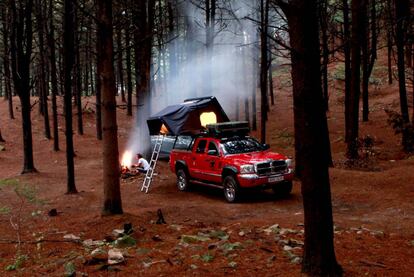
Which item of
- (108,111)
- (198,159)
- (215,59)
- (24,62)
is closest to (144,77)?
(24,62)

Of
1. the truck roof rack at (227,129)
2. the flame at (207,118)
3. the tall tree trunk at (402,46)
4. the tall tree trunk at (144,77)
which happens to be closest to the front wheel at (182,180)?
the truck roof rack at (227,129)

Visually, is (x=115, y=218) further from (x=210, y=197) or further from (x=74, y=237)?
(x=210, y=197)

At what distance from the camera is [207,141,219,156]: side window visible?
49.2 feet

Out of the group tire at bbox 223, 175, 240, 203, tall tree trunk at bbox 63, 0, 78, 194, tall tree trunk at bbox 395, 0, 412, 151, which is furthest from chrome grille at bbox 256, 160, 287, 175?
tall tree trunk at bbox 395, 0, 412, 151

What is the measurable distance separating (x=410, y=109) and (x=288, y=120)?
30.0ft

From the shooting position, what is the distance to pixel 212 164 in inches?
591

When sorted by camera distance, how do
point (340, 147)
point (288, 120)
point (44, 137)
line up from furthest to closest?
1. point (288, 120)
2. point (44, 137)
3. point (340, 147)

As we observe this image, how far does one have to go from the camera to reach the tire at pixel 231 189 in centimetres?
1384

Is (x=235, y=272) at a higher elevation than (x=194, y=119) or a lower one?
lower

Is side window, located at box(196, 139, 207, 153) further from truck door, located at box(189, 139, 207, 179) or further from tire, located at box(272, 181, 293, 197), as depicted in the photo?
tire, located at box(272, 181, 293, 197)

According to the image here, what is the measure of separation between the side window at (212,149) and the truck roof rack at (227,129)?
1.41ft

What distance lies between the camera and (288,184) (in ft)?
47.0

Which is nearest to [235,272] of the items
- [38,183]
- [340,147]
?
[38,183]

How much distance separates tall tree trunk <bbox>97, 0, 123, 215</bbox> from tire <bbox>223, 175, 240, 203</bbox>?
4.53 metres
